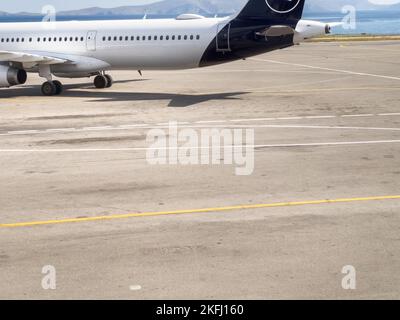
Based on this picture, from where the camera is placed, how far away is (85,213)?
1532cm

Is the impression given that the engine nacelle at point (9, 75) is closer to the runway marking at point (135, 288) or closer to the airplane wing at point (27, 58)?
the airplane wing at point (27, 58)

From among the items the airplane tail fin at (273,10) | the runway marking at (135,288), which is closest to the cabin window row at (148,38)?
the airplane tail fin at (273,10)

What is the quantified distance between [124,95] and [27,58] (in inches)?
244

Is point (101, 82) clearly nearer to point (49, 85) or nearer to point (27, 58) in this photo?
point (49, 85)

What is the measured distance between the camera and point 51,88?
132 ft

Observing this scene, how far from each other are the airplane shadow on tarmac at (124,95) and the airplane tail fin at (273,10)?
491 cm

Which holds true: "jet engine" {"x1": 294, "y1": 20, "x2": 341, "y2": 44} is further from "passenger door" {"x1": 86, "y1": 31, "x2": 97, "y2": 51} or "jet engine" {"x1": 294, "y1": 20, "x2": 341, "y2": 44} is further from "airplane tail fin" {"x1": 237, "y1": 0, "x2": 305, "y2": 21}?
"passenger door" {"x1": 86, "y1": 31, "x2": 97, "y2": 51}

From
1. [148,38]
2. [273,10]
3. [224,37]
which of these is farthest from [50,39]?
[273,10]

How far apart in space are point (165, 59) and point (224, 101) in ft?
17.3

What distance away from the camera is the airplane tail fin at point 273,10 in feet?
121

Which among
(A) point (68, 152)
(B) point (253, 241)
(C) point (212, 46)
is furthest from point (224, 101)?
(B) point (253, 241)

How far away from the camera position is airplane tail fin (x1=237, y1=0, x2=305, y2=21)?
121 ft

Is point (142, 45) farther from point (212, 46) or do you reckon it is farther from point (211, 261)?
point (211, 261)

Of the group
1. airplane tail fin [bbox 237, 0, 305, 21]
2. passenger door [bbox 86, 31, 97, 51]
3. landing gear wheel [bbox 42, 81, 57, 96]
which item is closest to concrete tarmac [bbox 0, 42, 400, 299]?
airplane tail fin [bbox 237, 0, 305, 21]
